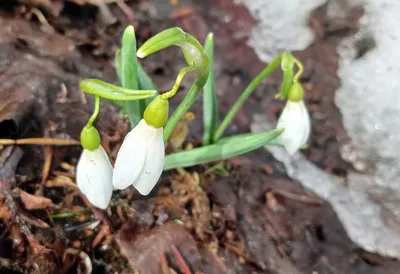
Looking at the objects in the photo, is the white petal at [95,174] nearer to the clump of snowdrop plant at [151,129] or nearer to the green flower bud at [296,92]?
the clump of snowdrop plant at [151,129]

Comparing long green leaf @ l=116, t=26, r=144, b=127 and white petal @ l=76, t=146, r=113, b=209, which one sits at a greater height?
long green leaf @ l=116, t=26, r=144, b=127

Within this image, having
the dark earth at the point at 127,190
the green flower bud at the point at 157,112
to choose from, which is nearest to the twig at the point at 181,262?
the dark earth at the point at 127,190

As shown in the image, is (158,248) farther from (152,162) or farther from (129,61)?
(129,61)

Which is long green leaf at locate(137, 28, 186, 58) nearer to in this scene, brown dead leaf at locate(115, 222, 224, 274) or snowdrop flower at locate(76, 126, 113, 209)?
snowdrop flower at locate(76, 126, 113, 209)

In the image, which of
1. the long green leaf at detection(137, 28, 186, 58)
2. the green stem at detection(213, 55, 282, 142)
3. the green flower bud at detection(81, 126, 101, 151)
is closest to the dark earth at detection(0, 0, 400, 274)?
the green stem at detection(213, 55, 282, 142)

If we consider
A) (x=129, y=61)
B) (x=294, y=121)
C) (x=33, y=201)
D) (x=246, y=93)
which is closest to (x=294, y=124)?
(x=294, y=121)

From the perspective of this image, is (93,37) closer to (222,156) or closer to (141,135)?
(222,156)

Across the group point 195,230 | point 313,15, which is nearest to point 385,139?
point 313,15

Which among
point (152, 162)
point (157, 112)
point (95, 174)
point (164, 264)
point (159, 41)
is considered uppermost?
point (159, 41)
